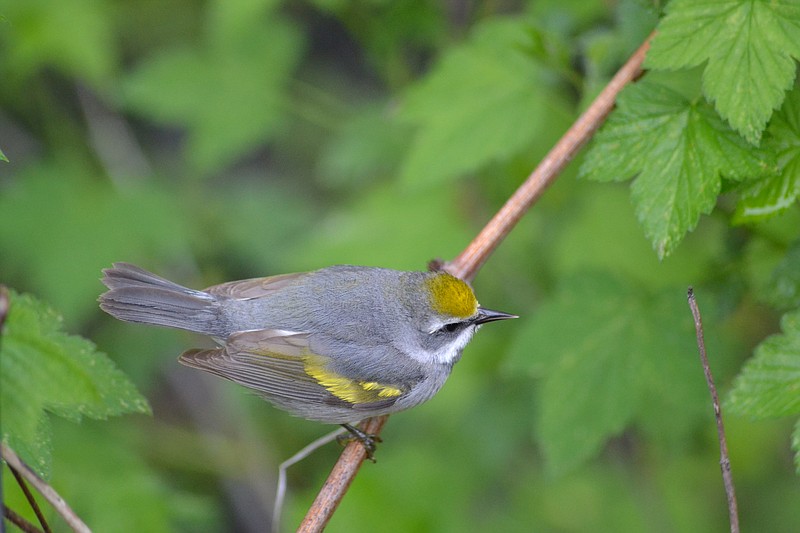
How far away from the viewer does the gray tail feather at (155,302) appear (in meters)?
3.38

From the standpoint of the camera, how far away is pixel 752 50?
8.43 feet

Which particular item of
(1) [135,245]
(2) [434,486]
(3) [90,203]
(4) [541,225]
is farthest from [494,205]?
(3) [90,203]

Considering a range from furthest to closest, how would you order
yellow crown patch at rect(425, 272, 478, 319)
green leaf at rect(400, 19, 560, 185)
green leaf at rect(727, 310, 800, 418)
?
green leaf at rect(400, 19, 560, 185) → yellow crown patch at rect(425, 272, 478, 319) → green leaf at rect(727, 310, 800, 418)

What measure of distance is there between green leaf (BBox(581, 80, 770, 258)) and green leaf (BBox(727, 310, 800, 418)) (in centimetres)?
43

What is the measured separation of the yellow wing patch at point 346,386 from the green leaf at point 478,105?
103 cm

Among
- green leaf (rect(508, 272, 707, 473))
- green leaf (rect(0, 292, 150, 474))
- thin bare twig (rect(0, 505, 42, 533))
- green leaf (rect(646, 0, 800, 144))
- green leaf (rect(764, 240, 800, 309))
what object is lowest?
green leaf (rect(508, 272, 707, 473))

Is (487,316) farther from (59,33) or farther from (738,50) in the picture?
(59,33)

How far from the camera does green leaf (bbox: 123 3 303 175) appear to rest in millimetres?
5582

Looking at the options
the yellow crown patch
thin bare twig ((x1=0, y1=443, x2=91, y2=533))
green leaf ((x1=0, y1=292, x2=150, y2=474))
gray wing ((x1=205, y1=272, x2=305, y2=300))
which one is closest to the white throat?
the yellow crown patch

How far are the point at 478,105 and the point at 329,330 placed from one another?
1306 mm

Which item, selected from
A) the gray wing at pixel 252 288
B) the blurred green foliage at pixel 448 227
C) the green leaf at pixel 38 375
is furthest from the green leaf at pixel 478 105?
the green leaf at pixel 38 375

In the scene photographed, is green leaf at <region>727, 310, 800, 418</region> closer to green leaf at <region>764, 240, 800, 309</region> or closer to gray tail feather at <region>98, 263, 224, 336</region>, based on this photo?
green leaf at <region>764, 240, 800, 309</region>

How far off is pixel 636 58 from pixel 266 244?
12.2ft

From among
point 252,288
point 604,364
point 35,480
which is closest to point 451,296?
point 604,364
